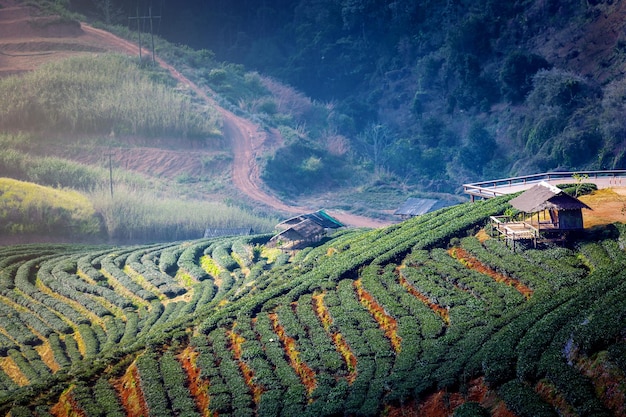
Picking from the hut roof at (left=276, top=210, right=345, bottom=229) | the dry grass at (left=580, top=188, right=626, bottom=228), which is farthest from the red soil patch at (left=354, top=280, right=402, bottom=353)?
the hut roof at (left=276, top=210, right=345, bottom=229)

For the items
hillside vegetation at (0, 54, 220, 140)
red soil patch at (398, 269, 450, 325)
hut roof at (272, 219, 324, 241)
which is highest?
hillside vegetation at (0, 54, 220, 140)

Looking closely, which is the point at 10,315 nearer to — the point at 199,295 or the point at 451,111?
the point at 199,295

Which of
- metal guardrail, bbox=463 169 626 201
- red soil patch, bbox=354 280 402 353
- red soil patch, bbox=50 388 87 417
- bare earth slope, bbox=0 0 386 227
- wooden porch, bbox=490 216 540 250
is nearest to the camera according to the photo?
red soil patch, bbox=50 388 87 417

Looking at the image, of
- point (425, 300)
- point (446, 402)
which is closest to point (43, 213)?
point (425, 300)

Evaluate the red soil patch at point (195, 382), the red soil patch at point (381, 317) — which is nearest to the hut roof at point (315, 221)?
the red soil patch at point (381, 317)

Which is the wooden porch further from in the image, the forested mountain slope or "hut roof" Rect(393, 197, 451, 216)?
the forested mountain slope

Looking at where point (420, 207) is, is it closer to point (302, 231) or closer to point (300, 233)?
point (302, 231)
